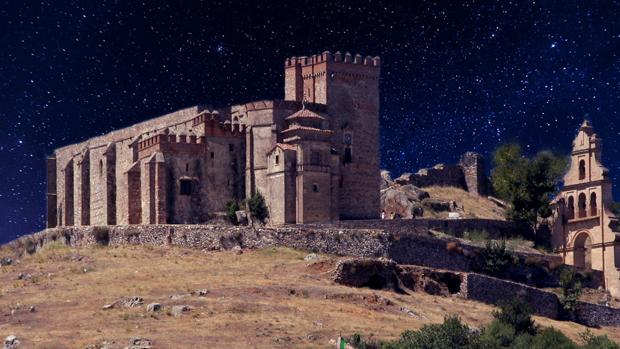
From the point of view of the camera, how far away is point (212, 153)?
83.0 metres

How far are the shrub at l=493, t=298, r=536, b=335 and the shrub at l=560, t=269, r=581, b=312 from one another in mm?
8545

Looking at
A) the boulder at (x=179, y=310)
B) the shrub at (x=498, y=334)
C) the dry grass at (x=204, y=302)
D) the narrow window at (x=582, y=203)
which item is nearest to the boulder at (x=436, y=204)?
the narrow window at (x=582, y=203)

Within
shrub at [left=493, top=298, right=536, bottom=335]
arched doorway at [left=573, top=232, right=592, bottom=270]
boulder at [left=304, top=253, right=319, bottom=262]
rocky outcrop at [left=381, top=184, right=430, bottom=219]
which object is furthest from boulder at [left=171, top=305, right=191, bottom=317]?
arched doorway at [left=573, top=232, right=592, bottom=270]

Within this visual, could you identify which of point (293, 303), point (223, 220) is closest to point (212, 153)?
point (223, 220)

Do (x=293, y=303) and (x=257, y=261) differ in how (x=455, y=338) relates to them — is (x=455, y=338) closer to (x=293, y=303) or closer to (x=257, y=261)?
(x=293, y=303)

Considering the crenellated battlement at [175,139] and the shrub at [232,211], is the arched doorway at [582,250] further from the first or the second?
the crenellated battlement at [175,139]

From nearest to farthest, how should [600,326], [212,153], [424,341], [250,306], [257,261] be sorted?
1. [424,341]
2. [250,306]
3. [257,261]
4. [600,326]
5. [212,153]

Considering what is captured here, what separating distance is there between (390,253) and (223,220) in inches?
449

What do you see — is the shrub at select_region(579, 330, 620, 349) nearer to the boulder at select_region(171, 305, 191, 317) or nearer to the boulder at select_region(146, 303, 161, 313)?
the boulder at select_region(171, 305, 191, 317)

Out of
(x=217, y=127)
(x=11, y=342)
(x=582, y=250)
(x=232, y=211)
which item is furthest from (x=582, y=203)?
(x=11, y=342)

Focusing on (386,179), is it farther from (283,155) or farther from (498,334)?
(498,334)

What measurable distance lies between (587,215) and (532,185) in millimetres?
3835

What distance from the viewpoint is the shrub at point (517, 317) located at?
6825 centimetres

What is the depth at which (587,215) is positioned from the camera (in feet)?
281
